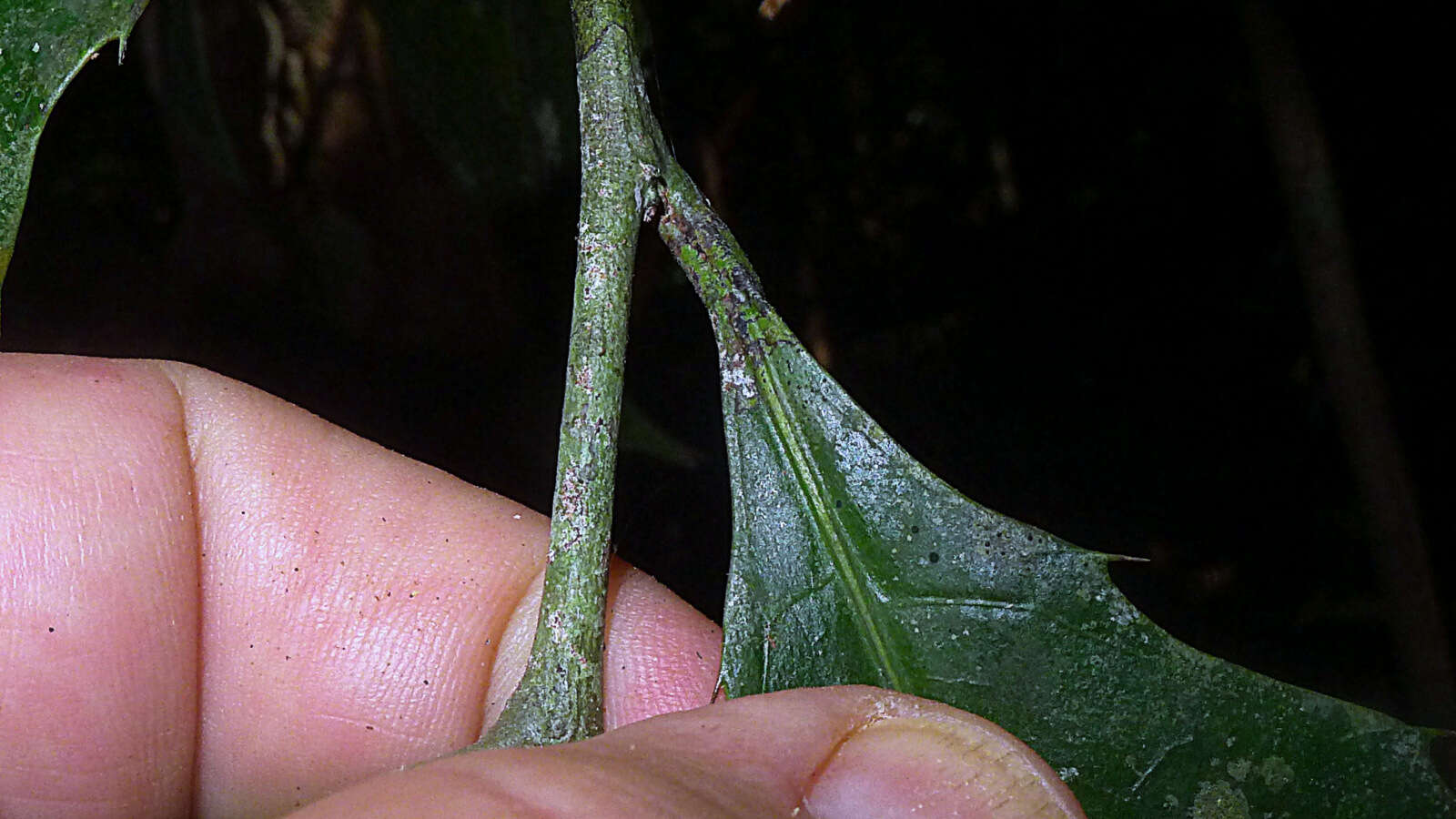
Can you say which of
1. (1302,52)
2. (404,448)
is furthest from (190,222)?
(1302,52)

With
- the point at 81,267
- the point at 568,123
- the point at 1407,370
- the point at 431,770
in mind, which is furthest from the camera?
the point at 1407,370

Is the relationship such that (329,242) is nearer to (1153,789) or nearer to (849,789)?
(849,789)

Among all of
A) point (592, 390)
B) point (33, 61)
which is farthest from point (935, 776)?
point (33, 61)

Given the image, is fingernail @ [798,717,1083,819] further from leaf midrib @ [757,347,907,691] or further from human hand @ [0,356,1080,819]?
human hand @ [0,356,1080,819]

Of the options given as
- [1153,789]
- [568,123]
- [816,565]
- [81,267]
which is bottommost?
[1153,789]

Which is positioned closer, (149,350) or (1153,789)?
(1153,789)

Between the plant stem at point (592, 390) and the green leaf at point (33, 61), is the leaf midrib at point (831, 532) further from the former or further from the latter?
the green leaf at point (33, 61)
